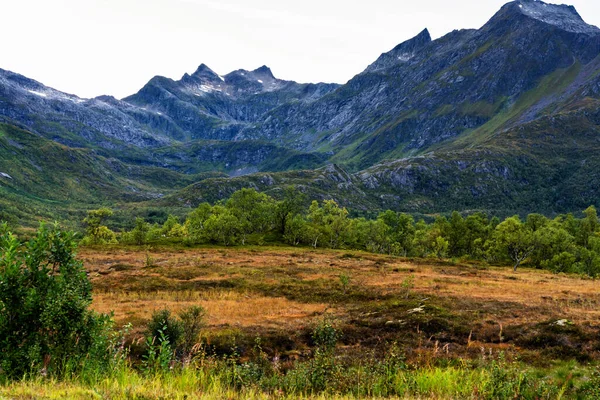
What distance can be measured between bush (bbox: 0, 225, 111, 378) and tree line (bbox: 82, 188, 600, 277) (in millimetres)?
83923

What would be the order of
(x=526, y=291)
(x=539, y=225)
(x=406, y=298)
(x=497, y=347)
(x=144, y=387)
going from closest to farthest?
(x=144, y=387) → (x=497, y=347) → (x=406, y=298) → (x=526, y=291) → (x=539, y=225)

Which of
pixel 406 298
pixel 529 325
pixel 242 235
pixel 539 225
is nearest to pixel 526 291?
pixel 406 298

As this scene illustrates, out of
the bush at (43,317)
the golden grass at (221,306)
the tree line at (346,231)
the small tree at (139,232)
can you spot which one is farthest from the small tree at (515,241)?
the small tree at (139,232)

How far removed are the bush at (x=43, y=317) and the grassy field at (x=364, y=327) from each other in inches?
34.3

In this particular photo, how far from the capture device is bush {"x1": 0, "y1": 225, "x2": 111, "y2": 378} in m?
8.78

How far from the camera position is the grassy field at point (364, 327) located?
888cm

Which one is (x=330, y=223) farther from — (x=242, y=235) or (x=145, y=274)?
(x=145, y=274)

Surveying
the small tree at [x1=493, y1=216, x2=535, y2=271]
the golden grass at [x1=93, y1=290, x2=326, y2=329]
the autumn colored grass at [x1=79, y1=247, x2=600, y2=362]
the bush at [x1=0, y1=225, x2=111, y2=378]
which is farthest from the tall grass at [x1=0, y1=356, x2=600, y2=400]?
the small tree at [x1=493, y1=216, x2=535, y2=271]

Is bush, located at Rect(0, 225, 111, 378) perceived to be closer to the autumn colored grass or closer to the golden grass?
the autumn colored grass

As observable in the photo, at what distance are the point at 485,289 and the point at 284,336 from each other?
26.7 metres

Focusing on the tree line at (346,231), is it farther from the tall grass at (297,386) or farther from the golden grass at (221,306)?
the tall grass at (297,386)

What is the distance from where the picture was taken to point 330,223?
111750 millimetres

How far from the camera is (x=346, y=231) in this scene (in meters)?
111

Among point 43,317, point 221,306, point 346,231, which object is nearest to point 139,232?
point 346,231
